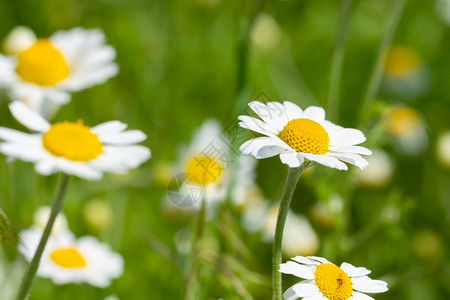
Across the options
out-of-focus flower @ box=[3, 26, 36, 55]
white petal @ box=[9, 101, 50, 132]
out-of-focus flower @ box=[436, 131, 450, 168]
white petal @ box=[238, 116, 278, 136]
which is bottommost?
white petal @ box=[238, 116, 278, 136]

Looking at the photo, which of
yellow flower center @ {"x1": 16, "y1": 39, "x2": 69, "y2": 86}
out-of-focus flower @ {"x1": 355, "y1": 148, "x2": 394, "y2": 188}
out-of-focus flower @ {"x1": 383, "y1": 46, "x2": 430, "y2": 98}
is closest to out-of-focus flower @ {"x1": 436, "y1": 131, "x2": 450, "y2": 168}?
out-of-focus flower @ {"x1": 355, "y1": 148, "x2": 394, "y2": 188}

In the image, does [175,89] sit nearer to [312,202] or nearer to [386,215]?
[312,202]

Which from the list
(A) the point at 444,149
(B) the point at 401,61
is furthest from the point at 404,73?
(A) the point at 444,149

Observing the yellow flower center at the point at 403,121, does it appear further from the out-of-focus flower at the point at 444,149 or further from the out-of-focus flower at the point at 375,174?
the out-of-focus flower at the point at 375,174

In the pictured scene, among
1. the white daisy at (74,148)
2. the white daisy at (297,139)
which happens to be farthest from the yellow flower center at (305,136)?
the white daisy at (74,148)

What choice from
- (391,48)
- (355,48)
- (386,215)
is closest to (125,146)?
(386,215)

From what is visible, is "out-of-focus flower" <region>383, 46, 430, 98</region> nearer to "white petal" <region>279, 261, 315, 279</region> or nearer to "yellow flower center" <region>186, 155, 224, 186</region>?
"yellow flower center" <region>186, 155, 224, 186</region>
